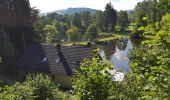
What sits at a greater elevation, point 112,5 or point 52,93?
point 112,5

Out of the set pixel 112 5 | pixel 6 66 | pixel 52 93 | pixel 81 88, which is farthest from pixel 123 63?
pixel 112 5

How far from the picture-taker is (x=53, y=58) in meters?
31.4

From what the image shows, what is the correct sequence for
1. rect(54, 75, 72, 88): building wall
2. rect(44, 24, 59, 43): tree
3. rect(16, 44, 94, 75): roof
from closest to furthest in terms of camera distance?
1. rect(54, 75, 72, 88): building wall
2. rect(16, 44, 94, 75): roof
3. rect(44, 24, 59, 43): tree

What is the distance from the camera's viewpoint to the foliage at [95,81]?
6953mm

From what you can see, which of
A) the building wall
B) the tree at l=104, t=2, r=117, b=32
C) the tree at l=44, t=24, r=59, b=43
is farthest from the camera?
the tree at l=104, t=2, r=117, b=32

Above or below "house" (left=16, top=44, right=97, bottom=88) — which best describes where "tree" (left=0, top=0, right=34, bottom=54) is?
above

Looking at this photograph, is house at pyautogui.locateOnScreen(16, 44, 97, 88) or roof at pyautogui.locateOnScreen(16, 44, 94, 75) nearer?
house at pyautogui.locateOnScreen(16, 44, 97, 88)

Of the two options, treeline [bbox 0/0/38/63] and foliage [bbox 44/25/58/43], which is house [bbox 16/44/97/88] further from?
foliage [bbox 44/25/58/43]

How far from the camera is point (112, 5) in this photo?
363ft

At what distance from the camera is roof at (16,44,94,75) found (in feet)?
98.1

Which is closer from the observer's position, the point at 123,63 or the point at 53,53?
the point at 53,53

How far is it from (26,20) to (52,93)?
23723 millimetres

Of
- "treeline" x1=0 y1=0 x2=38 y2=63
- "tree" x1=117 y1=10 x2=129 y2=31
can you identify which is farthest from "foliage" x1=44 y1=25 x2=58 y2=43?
"tree" x1=117 y1=10 x2=129 y2=31

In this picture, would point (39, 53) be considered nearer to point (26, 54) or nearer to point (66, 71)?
point (26, 54)
